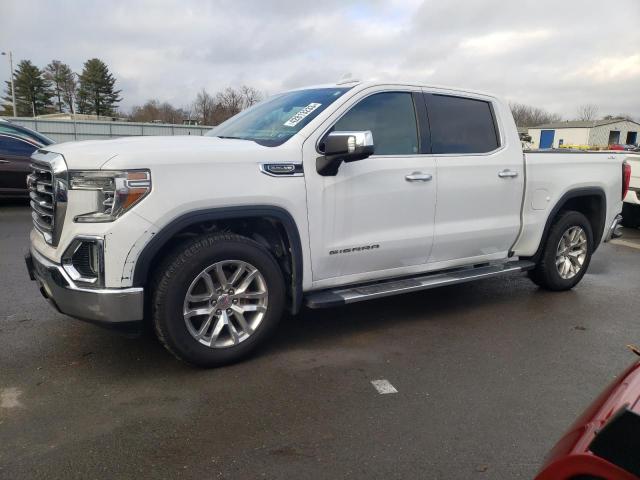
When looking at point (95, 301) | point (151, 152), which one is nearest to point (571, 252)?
point (151, 152)

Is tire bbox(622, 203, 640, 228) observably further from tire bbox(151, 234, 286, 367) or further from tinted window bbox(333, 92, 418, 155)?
tire bbox(151, 234, 286, 367)

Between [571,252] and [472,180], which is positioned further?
[571,252]

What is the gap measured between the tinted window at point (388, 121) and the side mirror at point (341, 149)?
1.16 feet

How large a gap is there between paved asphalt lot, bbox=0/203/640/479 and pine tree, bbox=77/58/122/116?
3317 inches

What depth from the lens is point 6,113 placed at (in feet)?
260

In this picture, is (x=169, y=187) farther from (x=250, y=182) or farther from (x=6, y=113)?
(x=6, y=113)

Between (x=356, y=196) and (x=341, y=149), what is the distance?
48 centimetres

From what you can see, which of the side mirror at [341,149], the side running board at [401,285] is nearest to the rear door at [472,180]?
the side running board at [401,285]

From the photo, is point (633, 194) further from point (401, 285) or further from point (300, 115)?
point (300, 115)

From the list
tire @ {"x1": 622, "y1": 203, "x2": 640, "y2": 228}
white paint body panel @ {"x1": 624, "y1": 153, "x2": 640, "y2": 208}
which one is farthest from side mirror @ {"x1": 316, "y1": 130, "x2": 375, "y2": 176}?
tire @ {"x1": 622, "y1": 203, "x2": 640, "y2": 228}

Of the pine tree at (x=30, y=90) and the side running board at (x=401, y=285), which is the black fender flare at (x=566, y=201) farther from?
the pine tree at (x=30, y=90)

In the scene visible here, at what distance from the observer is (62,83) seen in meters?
79.0

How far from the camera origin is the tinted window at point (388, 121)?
4.09m

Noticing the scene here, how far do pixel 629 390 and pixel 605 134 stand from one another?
84877mm
